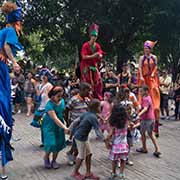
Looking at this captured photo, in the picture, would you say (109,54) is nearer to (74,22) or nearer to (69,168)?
(74,22)

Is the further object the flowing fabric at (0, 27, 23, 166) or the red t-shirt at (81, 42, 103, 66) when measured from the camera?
the red t-shirt at (81, 42, 103, 66)

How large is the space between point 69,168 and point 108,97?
2.83 m

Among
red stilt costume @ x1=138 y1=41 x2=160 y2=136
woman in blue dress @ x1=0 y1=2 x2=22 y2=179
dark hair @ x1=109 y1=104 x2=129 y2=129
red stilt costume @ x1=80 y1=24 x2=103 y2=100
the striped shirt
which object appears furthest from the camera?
red stilt costume @ x1=138 y1=41 x2=160 y2=136

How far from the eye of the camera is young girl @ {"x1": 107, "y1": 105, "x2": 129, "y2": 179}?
18.9ft

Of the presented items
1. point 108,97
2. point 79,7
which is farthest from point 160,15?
point 108,97

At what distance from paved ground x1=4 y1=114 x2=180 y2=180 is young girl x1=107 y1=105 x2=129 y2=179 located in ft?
0.98

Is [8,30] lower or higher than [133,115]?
higher

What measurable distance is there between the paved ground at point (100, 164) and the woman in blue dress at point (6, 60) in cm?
66

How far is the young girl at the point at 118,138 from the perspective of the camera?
5.76 m

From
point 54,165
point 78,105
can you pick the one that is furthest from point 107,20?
point 54,165

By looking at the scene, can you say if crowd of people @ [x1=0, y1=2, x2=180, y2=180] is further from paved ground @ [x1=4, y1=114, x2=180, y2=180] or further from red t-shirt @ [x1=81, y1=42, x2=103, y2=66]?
paved ground @ [x1=4, y1=114, x2=180, y2=180]

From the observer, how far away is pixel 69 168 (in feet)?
21.0

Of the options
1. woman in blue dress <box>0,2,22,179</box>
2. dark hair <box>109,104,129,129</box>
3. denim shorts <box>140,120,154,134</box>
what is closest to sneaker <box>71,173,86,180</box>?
dark hair <box>109,104,129,129</box>

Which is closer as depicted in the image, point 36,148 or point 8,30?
point 8,30
